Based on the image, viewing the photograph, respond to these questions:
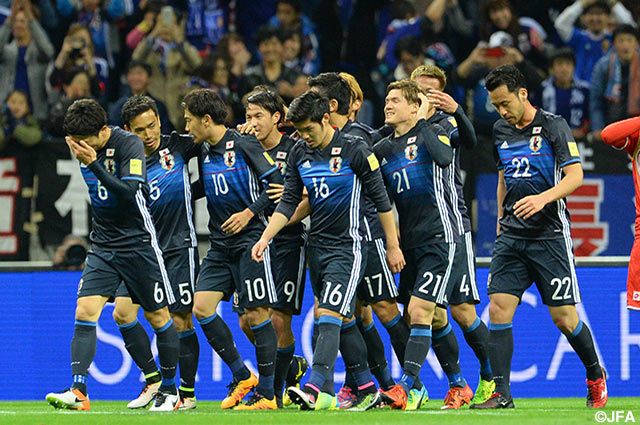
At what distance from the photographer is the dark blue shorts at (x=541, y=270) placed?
799cm

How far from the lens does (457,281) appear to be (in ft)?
27.3

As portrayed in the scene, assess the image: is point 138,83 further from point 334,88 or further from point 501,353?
point 501,353

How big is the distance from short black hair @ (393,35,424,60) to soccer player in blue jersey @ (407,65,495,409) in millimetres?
4270

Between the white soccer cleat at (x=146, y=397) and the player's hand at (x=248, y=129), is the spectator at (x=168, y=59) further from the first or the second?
the white soccer cleat at (x=146, y=397)

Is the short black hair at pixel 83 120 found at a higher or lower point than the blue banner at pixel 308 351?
higher

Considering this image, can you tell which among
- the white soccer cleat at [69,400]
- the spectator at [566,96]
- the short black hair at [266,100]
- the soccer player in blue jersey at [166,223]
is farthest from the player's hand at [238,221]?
the spectator at [566,96]

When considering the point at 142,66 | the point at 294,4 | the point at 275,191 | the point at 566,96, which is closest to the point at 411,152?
the point at 275,191

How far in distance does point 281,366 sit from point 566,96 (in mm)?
6023

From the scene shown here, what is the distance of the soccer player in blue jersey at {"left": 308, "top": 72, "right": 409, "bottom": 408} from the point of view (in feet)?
27.1

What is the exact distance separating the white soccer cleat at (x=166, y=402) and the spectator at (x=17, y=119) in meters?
4.12

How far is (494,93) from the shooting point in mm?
8023

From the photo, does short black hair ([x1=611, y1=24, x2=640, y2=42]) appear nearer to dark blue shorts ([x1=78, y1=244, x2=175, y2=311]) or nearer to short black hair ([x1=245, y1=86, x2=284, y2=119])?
short black hair ([x1=245, y1=86, x2=284, y2=119])

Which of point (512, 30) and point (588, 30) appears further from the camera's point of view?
point (588, 30)

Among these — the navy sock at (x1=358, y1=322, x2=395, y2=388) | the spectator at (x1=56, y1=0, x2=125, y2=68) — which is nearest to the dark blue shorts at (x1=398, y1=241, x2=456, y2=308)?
the navy sock at (x1=358, y1=322, x2=395, y2=388)
